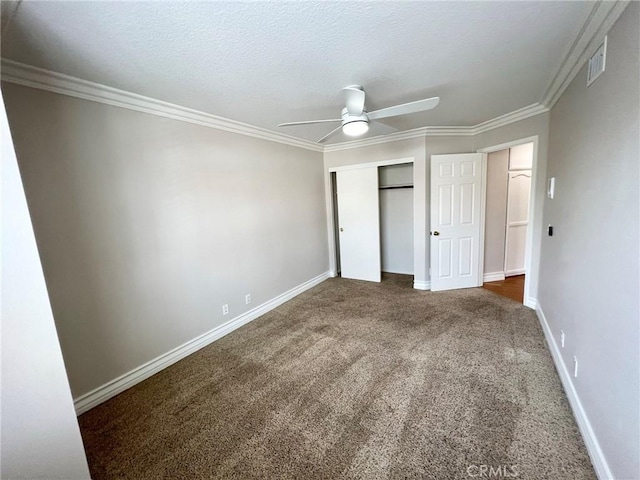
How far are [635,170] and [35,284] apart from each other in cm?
260

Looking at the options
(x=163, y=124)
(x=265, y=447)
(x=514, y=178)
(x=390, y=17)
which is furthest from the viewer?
(x=514, y=178)

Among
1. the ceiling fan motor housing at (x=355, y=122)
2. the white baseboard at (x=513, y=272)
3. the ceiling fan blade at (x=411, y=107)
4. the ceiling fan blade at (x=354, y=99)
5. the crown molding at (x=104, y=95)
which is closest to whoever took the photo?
the crown molding at (x=104, y=95)

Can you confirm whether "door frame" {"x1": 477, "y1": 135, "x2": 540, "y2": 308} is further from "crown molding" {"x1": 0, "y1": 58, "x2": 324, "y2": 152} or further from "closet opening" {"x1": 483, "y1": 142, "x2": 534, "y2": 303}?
"crown molding" {"x1": 0, "y1": 58, "x2": 324, "y2": 152}

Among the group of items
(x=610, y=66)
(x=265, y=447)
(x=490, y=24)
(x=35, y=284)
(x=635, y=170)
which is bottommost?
(x=265, y=447)

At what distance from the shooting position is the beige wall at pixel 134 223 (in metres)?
1.79

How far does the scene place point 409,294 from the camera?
151 inches

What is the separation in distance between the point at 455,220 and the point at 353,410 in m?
3.02

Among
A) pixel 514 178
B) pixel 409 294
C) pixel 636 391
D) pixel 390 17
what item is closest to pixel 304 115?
pixel 390 17

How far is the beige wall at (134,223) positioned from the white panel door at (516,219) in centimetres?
382

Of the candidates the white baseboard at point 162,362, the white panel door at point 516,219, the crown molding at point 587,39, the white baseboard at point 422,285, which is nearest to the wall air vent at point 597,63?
the crown molding at point 587,39

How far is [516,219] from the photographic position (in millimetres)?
4281

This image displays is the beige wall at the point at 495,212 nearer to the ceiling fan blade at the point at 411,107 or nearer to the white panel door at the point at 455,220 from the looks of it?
the white panel door at the point at 455,220

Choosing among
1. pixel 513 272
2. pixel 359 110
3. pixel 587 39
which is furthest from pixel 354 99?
pixel 513 272

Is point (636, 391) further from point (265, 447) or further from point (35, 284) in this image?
point (35, 284)
